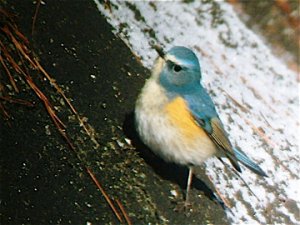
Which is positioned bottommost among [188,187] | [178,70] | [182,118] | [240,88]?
[188,187]

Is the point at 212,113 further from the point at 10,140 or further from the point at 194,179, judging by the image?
the point at 10,140

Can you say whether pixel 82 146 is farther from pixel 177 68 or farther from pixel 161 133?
pixel 177 68

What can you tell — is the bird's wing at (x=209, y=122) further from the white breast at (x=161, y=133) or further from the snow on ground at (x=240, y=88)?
the snow on ground at (x=240, y=88)

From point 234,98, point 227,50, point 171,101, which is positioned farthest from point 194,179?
point 227,50

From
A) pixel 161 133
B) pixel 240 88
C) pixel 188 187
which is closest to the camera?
pixel 161 133

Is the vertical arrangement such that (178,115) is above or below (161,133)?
above

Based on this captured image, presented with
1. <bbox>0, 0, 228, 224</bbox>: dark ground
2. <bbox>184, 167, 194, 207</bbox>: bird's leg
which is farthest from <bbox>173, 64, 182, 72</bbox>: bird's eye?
<bbox>184, 167, 194, 207</bbox>: bird's leg

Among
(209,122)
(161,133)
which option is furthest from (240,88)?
(161,133)
